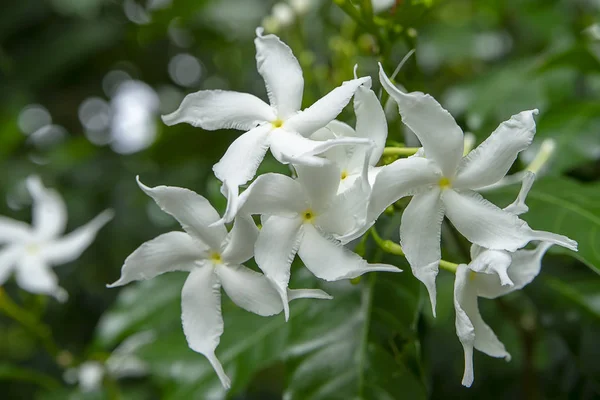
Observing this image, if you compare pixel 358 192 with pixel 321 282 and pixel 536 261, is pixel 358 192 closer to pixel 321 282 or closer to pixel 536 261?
pixel 536 261

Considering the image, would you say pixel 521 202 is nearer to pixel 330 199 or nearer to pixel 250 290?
pixel 330 199

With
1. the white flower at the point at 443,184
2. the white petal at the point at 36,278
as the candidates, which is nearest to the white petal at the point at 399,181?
the white flower at the point at 443,184

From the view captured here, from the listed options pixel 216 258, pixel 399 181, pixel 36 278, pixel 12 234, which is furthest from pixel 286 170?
pixel 12 234

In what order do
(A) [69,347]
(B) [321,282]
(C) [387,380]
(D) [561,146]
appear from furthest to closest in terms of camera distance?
(A) [69,347] → (D) [561,146] → (B) [321,282] → (C) [387,380]

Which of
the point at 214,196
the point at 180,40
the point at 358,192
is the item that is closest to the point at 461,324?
the point at 358,192

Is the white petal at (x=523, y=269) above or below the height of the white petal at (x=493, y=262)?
below

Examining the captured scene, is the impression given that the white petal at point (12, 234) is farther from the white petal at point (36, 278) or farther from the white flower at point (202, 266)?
the white flower at point (202, 266)

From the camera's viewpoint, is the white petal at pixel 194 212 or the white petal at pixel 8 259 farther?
the white petal at pixel 8 259
